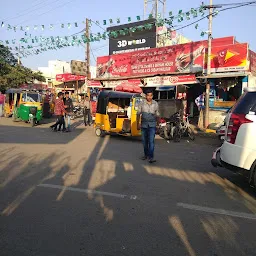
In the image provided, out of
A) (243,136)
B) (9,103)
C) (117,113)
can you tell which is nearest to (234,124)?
(243,136)

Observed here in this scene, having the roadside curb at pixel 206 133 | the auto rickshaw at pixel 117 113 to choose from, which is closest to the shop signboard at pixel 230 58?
the roadside curb at pixel 206 133

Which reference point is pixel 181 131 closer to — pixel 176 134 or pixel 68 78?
pixel 176 134

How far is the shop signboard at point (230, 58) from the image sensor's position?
15.3 metres

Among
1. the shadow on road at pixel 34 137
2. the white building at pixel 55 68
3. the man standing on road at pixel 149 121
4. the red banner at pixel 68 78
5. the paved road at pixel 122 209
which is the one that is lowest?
the shadow on road at pixel 34 137

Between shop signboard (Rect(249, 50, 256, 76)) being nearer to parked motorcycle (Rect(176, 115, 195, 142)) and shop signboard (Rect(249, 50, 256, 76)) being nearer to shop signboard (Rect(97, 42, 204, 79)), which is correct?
shop signboard (Rect(97, 42, 204, 79))

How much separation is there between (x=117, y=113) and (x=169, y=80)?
23.5 ft

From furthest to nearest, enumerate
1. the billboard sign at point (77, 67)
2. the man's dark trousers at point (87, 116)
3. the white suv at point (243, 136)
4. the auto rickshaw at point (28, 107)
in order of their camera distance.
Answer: the billboard sign at point (77, 67) < the man's dark trousers at point (87, 116) < the auto rickshaw at point (28, 107) < the white suv at point (243, 136)

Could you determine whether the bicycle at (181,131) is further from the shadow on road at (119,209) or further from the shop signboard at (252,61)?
the shop signboard at (252,61)

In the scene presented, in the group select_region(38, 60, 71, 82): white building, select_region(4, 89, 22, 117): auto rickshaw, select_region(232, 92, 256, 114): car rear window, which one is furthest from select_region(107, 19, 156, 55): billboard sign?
select_region(232, 92, 256, 114): car rear window

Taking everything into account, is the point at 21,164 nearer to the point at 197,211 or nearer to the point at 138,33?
the point at 197,211

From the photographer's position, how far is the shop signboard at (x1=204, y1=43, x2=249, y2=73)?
1527cm

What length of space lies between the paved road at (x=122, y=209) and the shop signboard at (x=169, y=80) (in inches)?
425

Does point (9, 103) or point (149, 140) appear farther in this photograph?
point (9, 103)

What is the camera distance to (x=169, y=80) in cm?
1867
